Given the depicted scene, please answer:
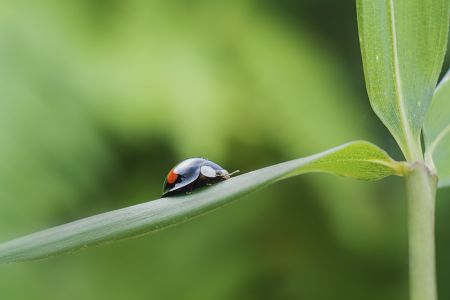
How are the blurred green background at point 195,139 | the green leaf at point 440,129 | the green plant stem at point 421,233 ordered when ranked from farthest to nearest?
the blurred green background at point 195,139, the green leaf at point 440,129, the green plant stem at point 421,233

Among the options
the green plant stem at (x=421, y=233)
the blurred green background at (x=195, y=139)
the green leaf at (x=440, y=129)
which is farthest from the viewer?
the blurred green background at (x=195, y=139)

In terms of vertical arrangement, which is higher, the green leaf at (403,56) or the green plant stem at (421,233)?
the green leaf at (403,56)

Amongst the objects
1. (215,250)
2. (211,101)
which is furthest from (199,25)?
(215,250)

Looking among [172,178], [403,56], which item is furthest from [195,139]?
[403,56]

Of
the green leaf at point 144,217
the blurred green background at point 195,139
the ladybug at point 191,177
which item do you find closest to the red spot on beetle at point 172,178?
the ladybug at point 191,177

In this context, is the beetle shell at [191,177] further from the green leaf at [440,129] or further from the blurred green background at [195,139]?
the blurred green background at [195,139]

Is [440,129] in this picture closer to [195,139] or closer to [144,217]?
[144,217]

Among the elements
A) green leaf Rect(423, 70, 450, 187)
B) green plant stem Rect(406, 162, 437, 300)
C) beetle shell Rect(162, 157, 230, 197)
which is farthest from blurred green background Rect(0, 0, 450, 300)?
green plant stem Rect(406, 162, 437, 300)
